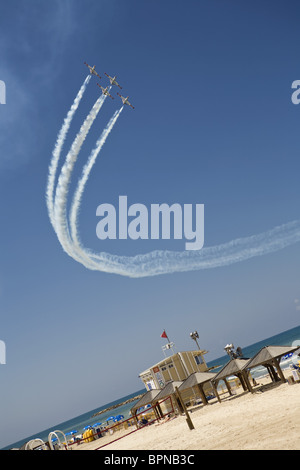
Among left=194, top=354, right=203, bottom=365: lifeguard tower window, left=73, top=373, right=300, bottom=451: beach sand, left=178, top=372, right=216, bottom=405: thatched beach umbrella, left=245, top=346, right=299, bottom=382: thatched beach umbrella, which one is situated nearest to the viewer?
left=73, top=373, right=300, bottom=451: beach sand

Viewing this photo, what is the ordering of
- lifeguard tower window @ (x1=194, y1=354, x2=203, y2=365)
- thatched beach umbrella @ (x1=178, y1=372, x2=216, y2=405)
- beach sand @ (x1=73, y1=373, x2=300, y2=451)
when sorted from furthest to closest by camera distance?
lifeguard tower window @ (x1=194, y1=354, x2=203, y2=365) → thatched beach umbrella @ (x1=178, y1=372, x2=216, y2=405) → beach sand @ (x1=73, y1=373, x2=300, y2=451)

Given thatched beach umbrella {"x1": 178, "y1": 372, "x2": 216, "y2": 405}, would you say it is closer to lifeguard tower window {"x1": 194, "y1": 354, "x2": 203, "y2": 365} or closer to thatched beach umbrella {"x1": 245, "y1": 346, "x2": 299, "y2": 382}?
thatched beach umbrella {"x1": 245, "y1": 346, "x2": 299, "y2": 382}

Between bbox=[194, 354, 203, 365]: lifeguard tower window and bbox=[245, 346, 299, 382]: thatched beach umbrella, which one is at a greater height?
bbox=[245, 346, 299, 382]: thatched beach umbrella

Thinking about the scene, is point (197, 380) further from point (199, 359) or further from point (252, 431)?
point (199, 359)

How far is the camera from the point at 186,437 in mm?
16594

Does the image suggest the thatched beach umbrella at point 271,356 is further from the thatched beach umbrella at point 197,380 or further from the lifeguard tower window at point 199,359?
the lifeguard tower window at point 199,359

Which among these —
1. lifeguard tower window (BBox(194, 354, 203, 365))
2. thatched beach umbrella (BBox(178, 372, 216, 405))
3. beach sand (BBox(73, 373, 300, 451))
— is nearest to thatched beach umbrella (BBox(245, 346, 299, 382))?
beach sand (BBox(73, 373, 300, 451))

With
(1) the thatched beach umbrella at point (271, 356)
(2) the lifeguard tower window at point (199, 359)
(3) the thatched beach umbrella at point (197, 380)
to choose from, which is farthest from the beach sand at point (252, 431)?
(2) the lifeguard tower window at point (199, 359)

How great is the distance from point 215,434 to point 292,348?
10922mm

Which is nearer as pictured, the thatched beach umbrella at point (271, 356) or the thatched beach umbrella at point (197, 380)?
the thatched beach umbrella at point (271, 356)

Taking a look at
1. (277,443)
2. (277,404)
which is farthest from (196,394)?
(277,443)

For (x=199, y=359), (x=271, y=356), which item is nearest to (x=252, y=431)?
(x=271, y=356)
